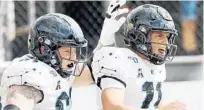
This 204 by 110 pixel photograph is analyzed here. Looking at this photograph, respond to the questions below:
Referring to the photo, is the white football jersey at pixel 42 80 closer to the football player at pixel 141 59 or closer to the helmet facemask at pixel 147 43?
the football player at pixel 141 59

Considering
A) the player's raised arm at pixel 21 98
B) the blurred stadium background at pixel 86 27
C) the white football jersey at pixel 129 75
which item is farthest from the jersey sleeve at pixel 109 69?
the blurred stadium background at pixel 86 27

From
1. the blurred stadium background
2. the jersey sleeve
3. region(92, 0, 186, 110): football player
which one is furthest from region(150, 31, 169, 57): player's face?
the blurred stadium background

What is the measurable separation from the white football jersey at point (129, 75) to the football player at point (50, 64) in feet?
0.26

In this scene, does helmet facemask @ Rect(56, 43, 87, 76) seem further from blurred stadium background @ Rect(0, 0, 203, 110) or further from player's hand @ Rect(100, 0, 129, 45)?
blurred stadium background @ Rect(0, 0, 203, 110)

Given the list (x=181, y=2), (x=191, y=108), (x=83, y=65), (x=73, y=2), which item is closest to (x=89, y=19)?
(x=73, y=2)

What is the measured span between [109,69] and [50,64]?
0.19 meters

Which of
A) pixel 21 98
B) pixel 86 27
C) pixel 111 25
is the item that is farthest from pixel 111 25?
pixel 86 27

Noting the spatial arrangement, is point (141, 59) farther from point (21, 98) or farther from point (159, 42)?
point (21, 98)

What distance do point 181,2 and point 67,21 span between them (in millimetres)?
1310

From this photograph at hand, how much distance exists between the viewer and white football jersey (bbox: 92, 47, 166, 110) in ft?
8.69

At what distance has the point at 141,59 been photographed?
2.78 metres

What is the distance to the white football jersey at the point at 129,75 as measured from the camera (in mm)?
2648

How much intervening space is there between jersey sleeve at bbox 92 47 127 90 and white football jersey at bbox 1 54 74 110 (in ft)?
0.37

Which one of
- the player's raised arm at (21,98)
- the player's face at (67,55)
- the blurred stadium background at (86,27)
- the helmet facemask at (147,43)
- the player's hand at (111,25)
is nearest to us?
the player's raised arm at (21,98)
